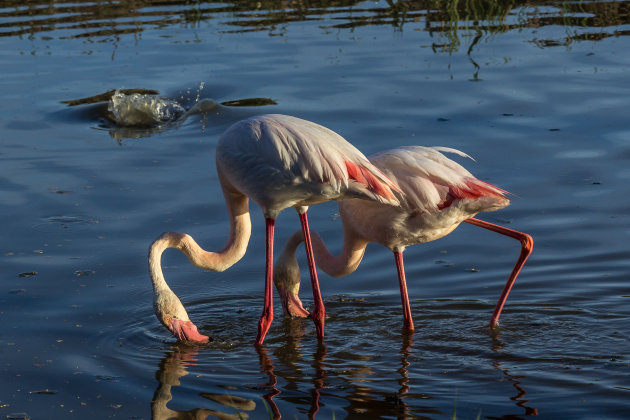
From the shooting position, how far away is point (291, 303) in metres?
5.69

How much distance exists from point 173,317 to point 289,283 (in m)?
0.82

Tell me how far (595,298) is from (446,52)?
649 cm

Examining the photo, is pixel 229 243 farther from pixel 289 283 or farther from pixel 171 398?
pixel 171 398

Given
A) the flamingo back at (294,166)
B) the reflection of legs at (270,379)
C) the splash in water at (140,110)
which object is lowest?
the reflection of legs at (270,379)

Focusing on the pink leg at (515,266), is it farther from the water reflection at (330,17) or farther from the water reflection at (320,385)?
the water reflection at (330,17)

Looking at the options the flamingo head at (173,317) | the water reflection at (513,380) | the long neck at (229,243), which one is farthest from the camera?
the long neck at (229,243)

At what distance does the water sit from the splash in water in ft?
0.25

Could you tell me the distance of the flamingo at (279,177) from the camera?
198 inches

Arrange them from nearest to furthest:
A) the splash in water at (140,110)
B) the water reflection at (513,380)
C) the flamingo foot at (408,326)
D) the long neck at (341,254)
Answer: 1. the water reflection at (513,380)
2. the flamingo foot at (408,326)
3. the long neck at (341,254)
4. the splash in water at (140,110)

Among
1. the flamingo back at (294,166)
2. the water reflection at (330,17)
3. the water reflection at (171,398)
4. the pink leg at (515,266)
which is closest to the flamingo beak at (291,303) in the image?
the flamingo back at (294,166)

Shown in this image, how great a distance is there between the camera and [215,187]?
24.7 feet

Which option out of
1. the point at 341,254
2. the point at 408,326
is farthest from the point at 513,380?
the point at 341,254

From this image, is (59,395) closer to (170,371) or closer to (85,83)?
(170,371)

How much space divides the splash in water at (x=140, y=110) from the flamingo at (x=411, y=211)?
14.0 feet
